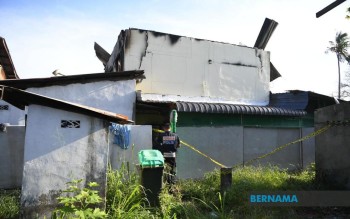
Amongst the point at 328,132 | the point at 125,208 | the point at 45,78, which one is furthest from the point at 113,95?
the point at 328,132

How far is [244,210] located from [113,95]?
5.95 m

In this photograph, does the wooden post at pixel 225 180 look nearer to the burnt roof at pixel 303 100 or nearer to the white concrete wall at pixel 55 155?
the white concrete wall at pixel 55 155

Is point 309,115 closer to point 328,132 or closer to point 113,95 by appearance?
point 328,132

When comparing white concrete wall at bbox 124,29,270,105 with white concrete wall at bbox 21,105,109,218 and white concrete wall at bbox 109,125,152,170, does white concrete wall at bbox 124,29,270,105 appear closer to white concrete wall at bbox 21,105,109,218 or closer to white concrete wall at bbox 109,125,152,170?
white concrete wall at bbox 109,125,152,170

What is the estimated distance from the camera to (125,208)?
517 centimetres

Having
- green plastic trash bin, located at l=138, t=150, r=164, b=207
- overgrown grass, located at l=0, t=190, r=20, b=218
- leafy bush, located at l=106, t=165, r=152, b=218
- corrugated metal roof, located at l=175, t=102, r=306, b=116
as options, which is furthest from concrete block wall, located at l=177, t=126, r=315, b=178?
overgrown grass, located at l=0, t=190, r=20, b=218

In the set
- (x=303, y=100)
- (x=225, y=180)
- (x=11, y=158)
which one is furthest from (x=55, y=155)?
(x=303, y=100)

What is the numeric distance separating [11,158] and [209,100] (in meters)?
8.19

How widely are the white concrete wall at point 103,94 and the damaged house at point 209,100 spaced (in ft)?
1.54

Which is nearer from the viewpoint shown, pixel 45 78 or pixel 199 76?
pixel 45 78

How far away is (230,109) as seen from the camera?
36.9 ft

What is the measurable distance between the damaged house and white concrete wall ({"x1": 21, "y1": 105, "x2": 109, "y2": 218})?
4.59m

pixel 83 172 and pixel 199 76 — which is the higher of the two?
pixel 199 76

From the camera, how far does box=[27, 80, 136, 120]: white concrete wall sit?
30.4ft
